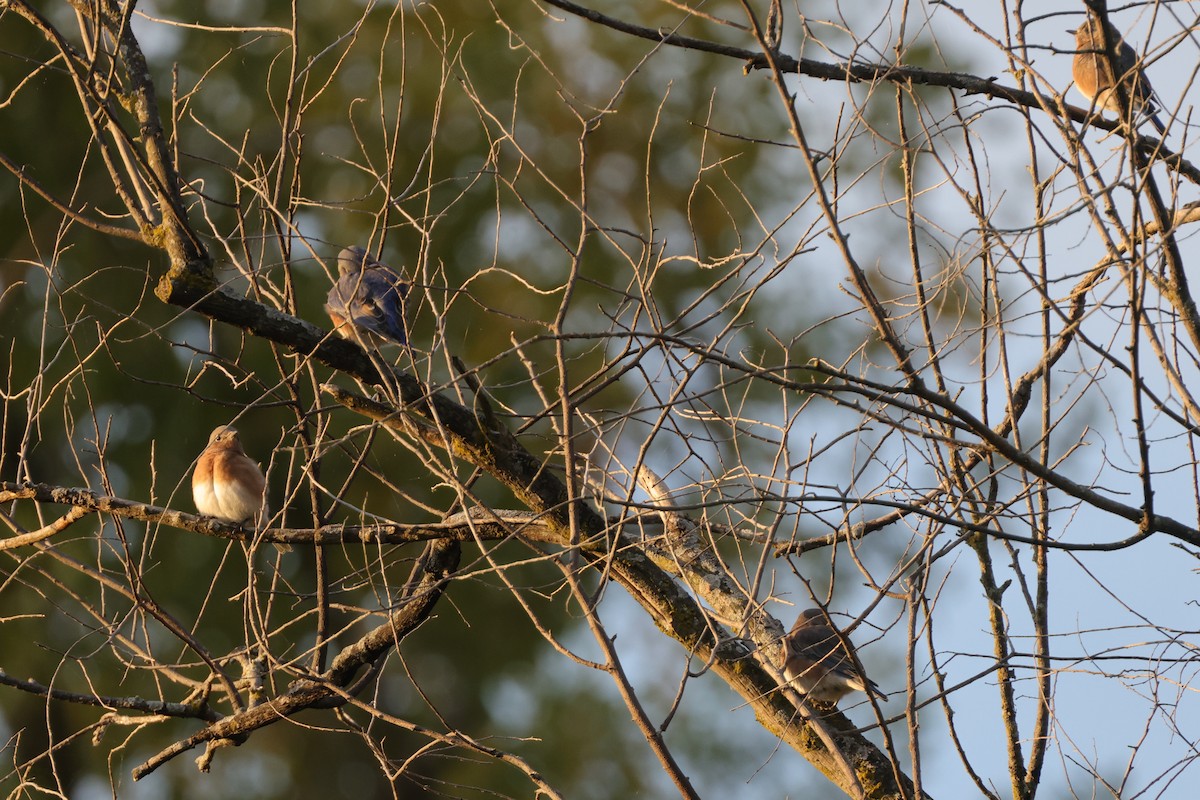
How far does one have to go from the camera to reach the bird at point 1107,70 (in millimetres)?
2695

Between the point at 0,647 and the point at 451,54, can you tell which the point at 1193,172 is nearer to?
the point at 451,54

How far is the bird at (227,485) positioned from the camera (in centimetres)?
529

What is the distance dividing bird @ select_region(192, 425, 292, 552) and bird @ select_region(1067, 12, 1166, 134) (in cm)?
376

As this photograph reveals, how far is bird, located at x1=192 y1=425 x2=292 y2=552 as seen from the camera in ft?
17.4

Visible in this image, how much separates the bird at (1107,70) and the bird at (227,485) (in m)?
3.76

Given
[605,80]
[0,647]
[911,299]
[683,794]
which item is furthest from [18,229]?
[683,794]

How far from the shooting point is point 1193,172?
3365 mm

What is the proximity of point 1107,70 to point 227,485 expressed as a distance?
3.92 metres

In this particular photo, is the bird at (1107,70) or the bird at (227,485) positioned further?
the bird at (227,485)

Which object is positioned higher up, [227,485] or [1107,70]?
[1107,70]

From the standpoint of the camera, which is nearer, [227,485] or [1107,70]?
[1107,70]

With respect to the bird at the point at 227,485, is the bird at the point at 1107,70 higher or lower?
higher

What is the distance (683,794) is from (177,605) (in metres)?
6.15

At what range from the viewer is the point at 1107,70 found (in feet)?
10.9
